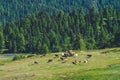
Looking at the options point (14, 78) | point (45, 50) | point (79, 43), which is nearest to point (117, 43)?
point (79, 43)

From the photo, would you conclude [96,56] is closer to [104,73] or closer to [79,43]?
[104,73]

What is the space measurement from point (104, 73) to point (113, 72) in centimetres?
134

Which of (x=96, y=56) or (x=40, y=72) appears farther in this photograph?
(x=96, y=56)

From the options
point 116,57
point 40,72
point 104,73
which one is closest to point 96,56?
point 116,57

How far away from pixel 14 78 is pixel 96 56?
2584cm

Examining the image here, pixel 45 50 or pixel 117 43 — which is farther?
pixel 45 50

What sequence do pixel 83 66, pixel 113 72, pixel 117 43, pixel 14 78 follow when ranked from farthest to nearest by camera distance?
pixel 117 43 < pixel 83 66 < pixel 14 78 < pixel 113 72

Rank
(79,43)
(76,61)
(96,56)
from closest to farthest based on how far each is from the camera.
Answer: (76,61) < (96,56) < (79,43)

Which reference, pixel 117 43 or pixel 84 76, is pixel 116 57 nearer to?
pixel 84 76

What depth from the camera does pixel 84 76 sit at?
207ft

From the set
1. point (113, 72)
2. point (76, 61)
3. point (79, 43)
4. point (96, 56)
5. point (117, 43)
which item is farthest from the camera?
point (79, 43)

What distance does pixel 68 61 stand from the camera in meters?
84.4

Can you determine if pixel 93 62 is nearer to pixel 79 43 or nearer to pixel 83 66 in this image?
pixel 83 66

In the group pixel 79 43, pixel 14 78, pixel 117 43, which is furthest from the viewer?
pixel 79 43
